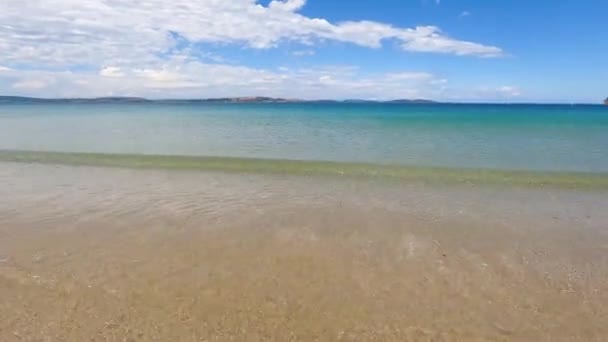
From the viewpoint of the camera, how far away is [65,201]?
10.5 meters

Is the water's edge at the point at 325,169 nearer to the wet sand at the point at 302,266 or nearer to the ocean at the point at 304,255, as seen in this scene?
the ocean at the point at 304,255

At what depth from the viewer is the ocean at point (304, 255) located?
4.96m

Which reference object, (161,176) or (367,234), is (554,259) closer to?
(367,234)

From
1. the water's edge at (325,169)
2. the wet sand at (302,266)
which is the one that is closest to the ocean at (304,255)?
the wet sand at (302,266)

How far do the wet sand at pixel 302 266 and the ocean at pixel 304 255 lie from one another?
0.11 feet

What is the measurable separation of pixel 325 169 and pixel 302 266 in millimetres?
9018

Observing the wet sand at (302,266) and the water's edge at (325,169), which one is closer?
the wet sand at (302,266)

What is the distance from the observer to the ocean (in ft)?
16.3

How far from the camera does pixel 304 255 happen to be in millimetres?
7066

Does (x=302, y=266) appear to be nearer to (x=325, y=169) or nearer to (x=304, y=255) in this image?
(x=304, y=255)

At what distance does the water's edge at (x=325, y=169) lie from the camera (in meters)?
13.3

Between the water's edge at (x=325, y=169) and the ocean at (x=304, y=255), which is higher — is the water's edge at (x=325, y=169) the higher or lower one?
the higher one

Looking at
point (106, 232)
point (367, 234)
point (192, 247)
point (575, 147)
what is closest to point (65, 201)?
point (106, 232)

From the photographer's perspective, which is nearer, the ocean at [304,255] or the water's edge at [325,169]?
the ocean at [304,255]
